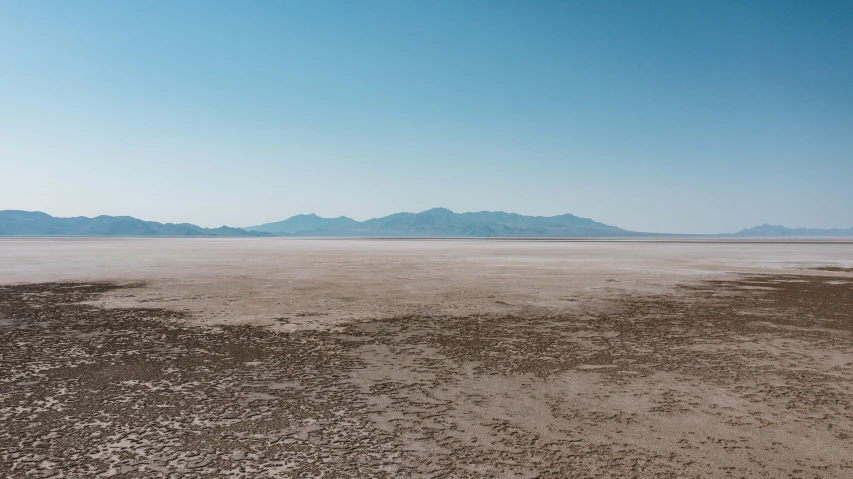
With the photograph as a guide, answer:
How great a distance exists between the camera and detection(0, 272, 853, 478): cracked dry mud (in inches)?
Result: 169

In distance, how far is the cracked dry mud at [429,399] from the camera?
430 centimetres

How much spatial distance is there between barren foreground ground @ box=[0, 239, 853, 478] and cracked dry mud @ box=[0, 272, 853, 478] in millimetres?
27

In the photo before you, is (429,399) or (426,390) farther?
(426,390)

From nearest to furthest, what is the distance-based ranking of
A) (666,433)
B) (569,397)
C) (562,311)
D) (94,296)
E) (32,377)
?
(666,433)
(569,397)
(32,377)
(562,311)
(94,296)

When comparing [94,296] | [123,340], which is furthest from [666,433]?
[94,296]

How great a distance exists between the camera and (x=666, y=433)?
4.91 metres

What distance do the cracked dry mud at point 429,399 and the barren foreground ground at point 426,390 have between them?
0.03 metres

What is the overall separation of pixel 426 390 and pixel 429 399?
0.35 m

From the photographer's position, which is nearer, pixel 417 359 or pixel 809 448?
pixel 809 448

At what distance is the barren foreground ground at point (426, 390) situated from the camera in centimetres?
434

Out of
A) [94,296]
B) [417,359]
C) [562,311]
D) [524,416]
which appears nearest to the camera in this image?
[524,416]

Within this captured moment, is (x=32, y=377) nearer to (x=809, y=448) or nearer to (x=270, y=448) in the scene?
(x=270, y=448)

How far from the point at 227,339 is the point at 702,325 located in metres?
A: 9.23

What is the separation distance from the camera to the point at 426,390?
20.6 feet
